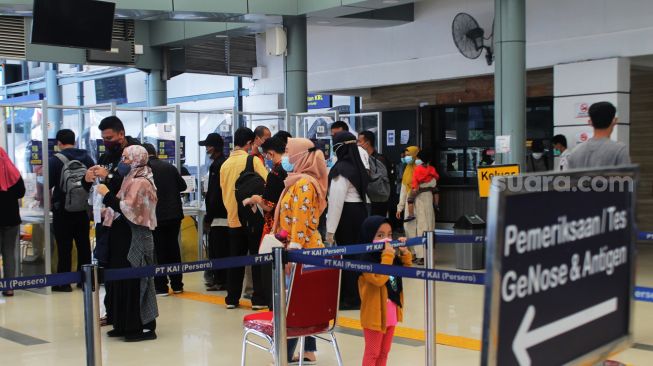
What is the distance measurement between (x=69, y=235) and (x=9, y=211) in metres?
0.76

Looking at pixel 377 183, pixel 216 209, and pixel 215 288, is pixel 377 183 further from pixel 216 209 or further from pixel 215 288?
pixel 215 288

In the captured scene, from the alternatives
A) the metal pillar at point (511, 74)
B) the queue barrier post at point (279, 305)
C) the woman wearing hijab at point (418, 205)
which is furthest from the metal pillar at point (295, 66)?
the queue barrier post at point (279, 305)

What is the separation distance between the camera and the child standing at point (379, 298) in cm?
441

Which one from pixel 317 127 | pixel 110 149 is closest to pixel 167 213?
pixel 110 149

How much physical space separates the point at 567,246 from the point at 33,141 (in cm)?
827

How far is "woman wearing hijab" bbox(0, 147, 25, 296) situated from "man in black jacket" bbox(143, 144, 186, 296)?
1.31 metres

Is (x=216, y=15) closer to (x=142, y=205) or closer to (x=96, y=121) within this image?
(x=96, y=121)

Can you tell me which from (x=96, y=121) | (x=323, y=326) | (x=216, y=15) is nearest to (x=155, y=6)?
(x=216, y=15)

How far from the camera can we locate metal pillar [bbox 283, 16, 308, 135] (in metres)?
11.5

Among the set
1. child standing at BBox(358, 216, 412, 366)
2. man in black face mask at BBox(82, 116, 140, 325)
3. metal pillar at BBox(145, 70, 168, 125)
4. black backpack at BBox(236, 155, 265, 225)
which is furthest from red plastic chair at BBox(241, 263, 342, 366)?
metal pillar at BBox(145, 70, 168, 125)

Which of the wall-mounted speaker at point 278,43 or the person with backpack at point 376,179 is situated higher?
the wall-mounted speaker at point 278,43

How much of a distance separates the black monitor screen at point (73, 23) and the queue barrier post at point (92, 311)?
22.5 feet

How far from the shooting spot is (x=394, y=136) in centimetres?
1460

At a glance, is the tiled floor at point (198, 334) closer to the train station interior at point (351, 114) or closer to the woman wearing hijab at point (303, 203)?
the train station interior at point (351, 114)
